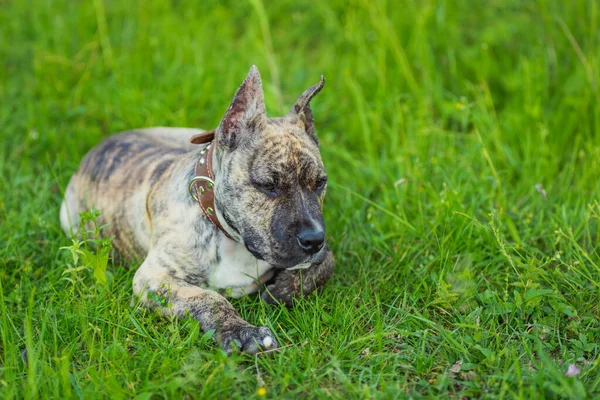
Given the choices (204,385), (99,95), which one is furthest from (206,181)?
(99,95)

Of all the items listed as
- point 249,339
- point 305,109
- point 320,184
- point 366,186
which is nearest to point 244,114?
point 305,109

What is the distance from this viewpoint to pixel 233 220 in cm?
357

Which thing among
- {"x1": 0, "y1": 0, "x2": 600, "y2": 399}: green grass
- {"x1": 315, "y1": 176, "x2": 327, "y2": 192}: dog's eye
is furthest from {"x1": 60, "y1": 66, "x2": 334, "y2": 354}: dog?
{"x1": 0, "y1": 0, "x2": 600, "y2": 399}: green grass

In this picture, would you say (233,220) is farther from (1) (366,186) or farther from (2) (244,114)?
(1) (366,186)

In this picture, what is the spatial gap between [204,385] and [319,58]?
422 centimetres

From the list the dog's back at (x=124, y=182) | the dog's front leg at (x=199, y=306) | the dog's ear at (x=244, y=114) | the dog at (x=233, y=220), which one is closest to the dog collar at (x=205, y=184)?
the dog at (x=233, y=220)

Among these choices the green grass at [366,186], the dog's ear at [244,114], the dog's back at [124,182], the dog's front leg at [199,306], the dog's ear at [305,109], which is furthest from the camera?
the dog's back at [124,182]

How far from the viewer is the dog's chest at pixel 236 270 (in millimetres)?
3801

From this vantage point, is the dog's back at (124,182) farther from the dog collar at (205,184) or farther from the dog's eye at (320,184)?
the dog's eye at (320,184)

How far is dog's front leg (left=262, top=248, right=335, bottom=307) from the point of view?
385 cm

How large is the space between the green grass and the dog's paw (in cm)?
8

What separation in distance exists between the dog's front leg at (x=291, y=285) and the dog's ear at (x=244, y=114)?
75cm

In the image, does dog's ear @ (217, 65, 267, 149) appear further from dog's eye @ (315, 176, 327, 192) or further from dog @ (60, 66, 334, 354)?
dog's eye @ (315, 176, 327, 192)

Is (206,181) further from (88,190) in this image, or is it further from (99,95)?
(99,95)
